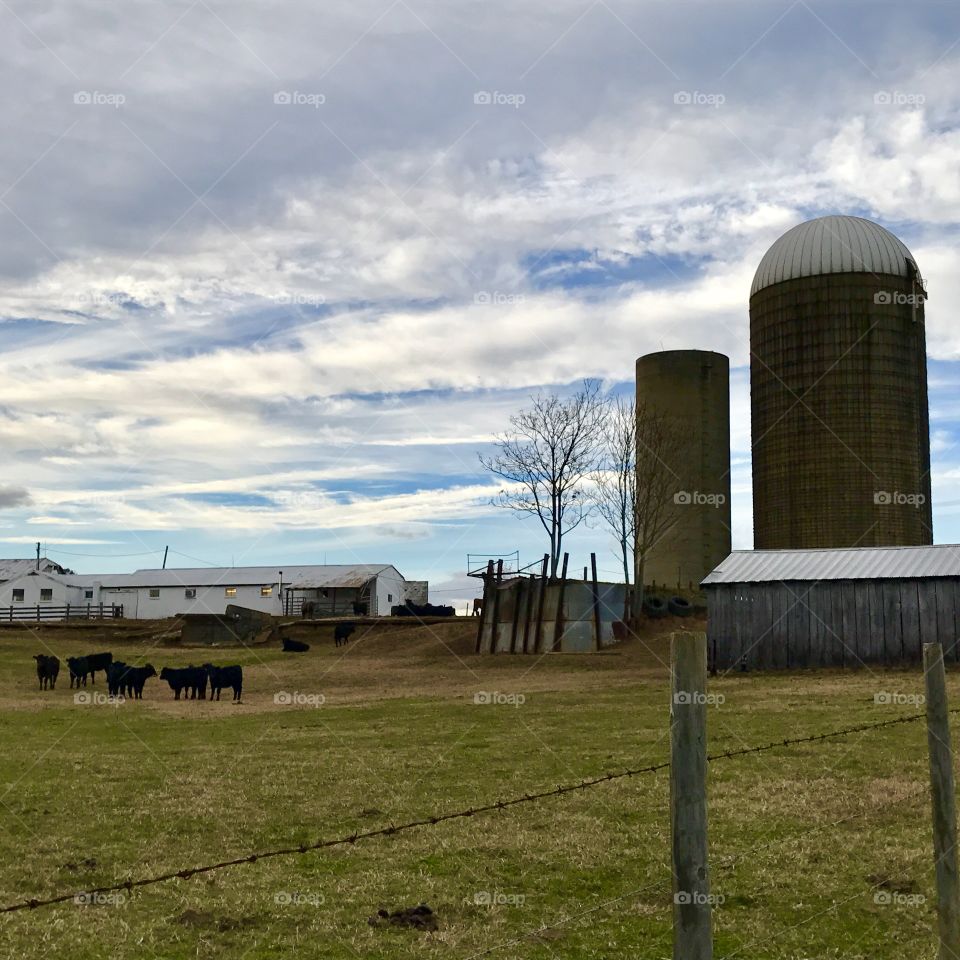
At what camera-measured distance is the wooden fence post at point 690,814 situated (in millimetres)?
5617

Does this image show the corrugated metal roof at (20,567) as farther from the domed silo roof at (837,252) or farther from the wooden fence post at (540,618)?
the domed silo roof at (837,252)

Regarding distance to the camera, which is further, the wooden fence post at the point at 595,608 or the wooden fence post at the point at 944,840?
the wooden fence post at the point at 595,608

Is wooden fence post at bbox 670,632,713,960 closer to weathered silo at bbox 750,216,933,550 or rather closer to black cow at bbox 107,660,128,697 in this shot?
black cow at bbox 107,660,128,697

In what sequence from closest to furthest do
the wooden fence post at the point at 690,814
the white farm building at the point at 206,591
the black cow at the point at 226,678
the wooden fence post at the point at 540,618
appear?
the wooden fence post at the point at 690,814 → the black cow at the point at 226,678 → the wooden fence post at the point at 540,618 → the white farm building at the point at 206,591

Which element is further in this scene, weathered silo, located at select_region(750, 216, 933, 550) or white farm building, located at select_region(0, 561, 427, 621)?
white farm building, located at select_region(0, 561, 427, 621)

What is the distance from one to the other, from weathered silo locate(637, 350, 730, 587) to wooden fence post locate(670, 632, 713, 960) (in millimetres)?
57153

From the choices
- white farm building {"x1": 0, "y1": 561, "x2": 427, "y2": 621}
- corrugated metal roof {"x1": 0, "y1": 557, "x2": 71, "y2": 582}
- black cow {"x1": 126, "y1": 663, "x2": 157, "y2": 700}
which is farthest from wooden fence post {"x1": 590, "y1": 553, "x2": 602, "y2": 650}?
corrugated metal roof {"x1": 0, "y1": 557, "x2": 71, "y2": 582}

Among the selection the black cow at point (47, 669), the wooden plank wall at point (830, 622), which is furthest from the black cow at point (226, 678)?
the wooden plank wall at point (830, 622)

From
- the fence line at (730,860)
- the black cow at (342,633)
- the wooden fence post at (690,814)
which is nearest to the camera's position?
the wooden fence post at (690,814)

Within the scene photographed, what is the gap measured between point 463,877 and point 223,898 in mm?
2265

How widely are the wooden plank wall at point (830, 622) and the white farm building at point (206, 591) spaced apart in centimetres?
5079

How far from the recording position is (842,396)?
51.6 metres

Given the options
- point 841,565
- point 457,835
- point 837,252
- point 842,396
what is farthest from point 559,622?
point 457,835

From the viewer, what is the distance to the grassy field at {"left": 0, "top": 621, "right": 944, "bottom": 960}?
28.7ft
